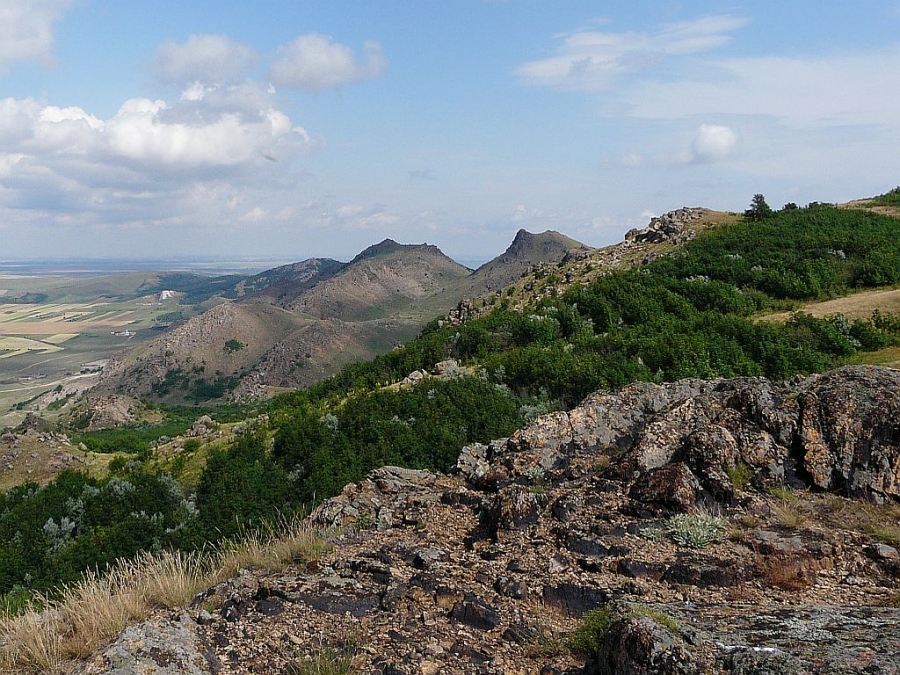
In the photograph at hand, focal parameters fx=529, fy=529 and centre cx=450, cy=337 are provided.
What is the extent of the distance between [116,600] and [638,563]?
5.08 metres

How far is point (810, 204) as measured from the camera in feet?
156

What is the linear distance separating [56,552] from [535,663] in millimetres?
22579

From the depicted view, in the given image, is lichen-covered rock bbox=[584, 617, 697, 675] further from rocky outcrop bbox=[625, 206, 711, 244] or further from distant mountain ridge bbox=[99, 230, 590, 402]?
distant mountain ridge bbox=[99, 230, 590, 402]

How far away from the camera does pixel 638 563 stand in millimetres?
5324

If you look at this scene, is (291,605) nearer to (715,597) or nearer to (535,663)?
(535,663)

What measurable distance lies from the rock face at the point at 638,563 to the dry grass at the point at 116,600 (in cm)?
50

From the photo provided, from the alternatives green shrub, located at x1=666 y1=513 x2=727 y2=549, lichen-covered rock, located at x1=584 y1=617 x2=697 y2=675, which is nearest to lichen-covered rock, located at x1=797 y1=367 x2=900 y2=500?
green shrub, located at x1=666 y1=513 x2=727 y2=549

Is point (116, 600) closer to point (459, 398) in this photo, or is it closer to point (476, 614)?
point (476, 614)


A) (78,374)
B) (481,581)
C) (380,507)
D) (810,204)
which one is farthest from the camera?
(78,374)

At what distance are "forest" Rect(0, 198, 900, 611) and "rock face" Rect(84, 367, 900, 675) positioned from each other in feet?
34.7

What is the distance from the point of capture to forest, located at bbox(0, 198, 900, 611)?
19.9 meters

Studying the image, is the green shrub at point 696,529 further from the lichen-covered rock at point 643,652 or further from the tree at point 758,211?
the tree at point 758,211

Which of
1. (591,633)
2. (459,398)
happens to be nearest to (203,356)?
(459,398)

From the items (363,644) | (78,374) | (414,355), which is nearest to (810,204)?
(414,355)
